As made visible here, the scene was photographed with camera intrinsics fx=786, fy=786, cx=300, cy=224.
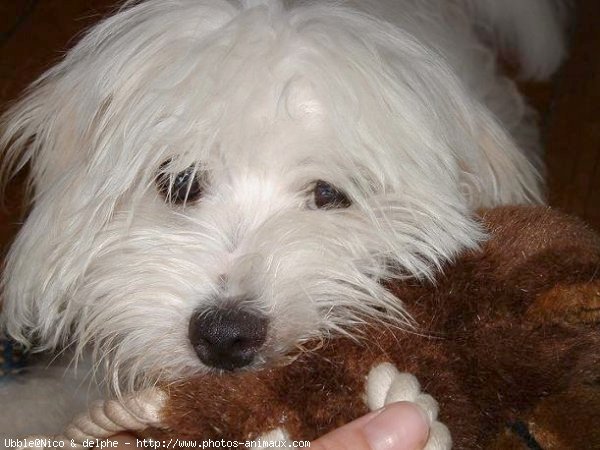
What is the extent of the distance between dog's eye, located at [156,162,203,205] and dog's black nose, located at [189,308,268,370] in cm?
32

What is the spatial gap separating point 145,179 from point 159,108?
14cm

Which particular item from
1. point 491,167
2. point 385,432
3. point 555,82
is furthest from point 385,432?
point 555,82

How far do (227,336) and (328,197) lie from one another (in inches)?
16.1

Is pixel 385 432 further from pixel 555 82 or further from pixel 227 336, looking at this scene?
pixel 555 82

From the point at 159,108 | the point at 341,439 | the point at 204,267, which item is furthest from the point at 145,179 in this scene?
A: the point at 341,439

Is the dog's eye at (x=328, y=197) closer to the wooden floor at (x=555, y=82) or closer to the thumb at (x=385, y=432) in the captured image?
the thumb at (x=385, y=432)

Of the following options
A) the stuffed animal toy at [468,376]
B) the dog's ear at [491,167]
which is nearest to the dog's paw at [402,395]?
the stuffed animal toy at [468,376]

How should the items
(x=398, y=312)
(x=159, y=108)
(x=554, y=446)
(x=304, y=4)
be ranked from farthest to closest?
(x=304, y=4) → (x=159, y=108) → (x=398, y=312) → (x=554, y=446)

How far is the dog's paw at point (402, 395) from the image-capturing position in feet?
3.45

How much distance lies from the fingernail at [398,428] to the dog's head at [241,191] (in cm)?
27

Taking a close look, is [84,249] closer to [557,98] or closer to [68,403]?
[68,403]

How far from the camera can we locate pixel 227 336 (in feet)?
4.17

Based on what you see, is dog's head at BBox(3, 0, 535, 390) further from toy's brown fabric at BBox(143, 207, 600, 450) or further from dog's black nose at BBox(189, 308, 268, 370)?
toy's brown fabric at BBox(143, 207, 600, 450)

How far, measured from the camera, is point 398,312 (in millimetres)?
1276
